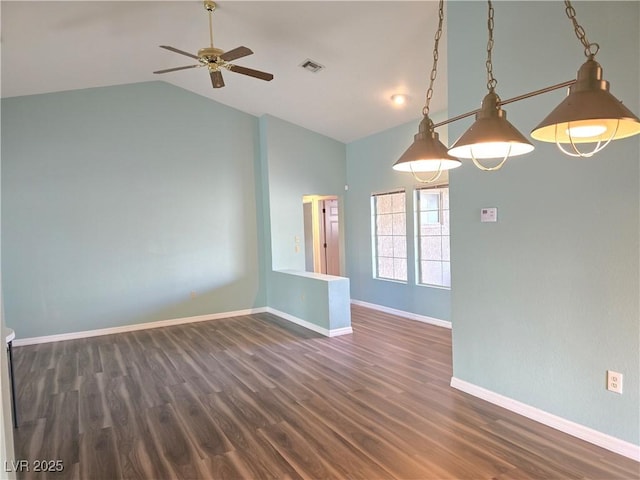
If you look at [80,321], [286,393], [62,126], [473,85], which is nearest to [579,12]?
[473,85]

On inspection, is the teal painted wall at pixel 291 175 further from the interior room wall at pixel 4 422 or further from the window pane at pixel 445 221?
the interior room wall at pixel 4 422

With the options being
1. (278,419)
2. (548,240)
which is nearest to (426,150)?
(548,240)

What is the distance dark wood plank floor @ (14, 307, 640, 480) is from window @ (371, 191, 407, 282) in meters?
1.69

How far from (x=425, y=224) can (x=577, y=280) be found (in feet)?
10.6

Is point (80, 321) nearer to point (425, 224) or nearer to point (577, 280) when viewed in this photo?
point (425, 224)

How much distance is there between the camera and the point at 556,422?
109 inches

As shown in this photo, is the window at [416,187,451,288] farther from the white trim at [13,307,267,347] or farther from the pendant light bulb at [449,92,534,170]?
the pendant light bulb at [449,92,534,170]

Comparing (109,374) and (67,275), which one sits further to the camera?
(67,275)

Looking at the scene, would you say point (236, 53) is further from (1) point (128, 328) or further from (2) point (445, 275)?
(1) point (128, 328)

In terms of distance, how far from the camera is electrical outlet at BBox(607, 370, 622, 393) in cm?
243

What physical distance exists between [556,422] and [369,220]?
440cm

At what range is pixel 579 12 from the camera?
8.13ft

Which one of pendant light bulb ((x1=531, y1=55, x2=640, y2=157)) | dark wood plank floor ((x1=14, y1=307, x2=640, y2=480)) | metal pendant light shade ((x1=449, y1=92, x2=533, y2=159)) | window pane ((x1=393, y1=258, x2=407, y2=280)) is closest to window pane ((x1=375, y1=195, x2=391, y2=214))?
window pane ((x1=393, y1=258, x2=407, y2=280))

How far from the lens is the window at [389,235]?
6.19 meters
